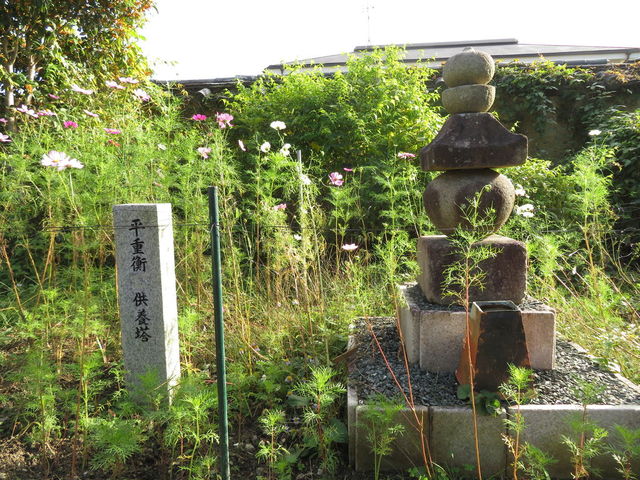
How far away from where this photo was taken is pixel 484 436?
2084 millimetres

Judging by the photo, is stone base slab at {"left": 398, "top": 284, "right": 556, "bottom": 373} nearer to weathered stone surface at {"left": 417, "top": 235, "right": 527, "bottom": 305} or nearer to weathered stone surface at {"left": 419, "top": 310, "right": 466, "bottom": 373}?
weathered stone surface at {"left": 419, "top": 310, "right": 466, "bottom": 373}

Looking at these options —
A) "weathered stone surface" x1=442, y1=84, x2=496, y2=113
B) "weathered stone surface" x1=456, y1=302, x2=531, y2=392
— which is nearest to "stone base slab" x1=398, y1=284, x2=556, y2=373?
"weathered stone surface" x1=456, y1=302, x2=531, y2=392

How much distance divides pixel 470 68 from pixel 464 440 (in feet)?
6.75

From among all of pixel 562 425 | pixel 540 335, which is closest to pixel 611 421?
pixel 562 425

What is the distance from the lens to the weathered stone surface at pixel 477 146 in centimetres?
258

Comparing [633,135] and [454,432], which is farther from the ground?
[633,135]

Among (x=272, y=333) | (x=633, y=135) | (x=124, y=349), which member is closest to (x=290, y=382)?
(x=272, y=333)

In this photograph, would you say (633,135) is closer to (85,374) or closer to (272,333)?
(272,333)

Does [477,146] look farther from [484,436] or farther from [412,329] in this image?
[484,436]

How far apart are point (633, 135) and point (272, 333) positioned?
5642mm

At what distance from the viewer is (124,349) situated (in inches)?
96.0

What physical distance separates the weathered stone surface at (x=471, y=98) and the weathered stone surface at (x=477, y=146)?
0.07 m

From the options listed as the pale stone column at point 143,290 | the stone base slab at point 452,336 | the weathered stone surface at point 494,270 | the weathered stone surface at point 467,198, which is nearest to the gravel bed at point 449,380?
the stone base slab at point 452,336

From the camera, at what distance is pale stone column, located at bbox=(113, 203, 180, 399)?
7.81 ft
